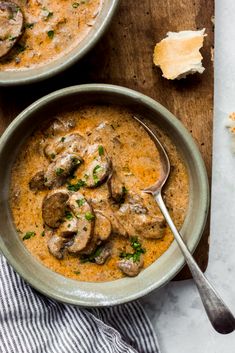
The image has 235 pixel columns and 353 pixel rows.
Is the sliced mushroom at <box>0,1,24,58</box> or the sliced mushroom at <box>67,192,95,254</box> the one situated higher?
the sliced mushroom at <box>0,1,24,58</box>

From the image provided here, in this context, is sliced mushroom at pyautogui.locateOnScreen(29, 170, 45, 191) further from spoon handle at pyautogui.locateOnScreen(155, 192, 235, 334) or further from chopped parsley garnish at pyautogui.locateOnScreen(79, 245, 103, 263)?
spoon handle at pyautogui.locateOnScreen(155, 192, 235, 334)

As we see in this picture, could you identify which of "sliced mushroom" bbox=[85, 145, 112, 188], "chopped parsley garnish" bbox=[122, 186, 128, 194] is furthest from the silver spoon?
"sliced mushroom" bbox=[85, 145, 112, 188]

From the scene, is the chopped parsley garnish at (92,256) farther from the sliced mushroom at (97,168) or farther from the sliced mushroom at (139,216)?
the sliced mushroom at (97,168)

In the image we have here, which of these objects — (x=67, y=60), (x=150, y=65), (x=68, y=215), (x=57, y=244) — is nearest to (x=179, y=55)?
(x=150, y=65)

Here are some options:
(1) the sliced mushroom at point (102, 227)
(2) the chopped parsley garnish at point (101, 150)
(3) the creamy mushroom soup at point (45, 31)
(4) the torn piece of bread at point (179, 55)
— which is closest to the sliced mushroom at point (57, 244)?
(1) the sliced mushroom at point (102, 227)

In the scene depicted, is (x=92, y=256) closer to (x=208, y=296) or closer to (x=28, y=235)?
(x=28, y=235)

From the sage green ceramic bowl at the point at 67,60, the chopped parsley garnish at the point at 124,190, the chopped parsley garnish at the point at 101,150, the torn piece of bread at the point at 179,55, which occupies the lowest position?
the chopped parsley garnish at the point at 124,190

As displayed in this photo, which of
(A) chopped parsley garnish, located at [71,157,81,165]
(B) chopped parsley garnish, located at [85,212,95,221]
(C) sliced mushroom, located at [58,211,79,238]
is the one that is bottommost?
(C) sliced mushroom, located at [58,211,79,238]

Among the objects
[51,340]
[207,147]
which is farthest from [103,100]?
[51,340]
